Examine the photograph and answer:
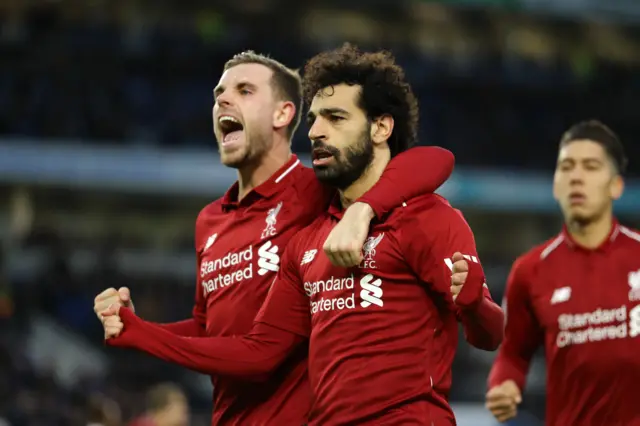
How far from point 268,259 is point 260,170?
1.65ft

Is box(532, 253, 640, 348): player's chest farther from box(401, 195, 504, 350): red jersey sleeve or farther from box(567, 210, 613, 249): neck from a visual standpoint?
box(401, 195, 504, 350): red jersey sleeve

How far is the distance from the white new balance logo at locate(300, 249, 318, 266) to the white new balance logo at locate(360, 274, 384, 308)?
0.89 feet

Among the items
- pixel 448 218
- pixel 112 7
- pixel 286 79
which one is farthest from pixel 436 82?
pixel 448 218

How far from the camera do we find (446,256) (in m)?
3.61

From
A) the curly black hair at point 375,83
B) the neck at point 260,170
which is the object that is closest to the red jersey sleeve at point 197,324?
the neck at point 260,170

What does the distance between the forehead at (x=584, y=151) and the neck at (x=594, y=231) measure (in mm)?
277

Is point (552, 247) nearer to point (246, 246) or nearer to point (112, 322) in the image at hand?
point (246, 246)

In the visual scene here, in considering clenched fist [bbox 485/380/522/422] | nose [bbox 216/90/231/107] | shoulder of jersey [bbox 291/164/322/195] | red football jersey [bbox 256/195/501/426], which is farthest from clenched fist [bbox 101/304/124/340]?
clenched fist [bbox 485/380/522/422]

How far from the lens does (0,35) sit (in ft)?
52.3

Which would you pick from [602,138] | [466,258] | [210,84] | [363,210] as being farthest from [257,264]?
[210,84]

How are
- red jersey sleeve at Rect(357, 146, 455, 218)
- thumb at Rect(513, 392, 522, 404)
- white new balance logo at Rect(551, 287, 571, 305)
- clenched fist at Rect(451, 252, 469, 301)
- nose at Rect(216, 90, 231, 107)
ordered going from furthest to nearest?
white new balance logo at Rect(551, 287, 571, 305) → thumb at Rect(513, 392, 522, 404) → nose at Rect(216, 90, 231, 107) → red jersey sleeve at Rect(357, 146, 455, 218) → clenched fist at Rect(451, 252, 469, 301)

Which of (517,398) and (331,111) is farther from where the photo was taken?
(517,398)

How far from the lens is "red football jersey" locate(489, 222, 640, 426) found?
467cm

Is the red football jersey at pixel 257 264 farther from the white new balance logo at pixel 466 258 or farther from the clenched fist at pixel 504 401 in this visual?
the clenched fist at pixel 504 401
